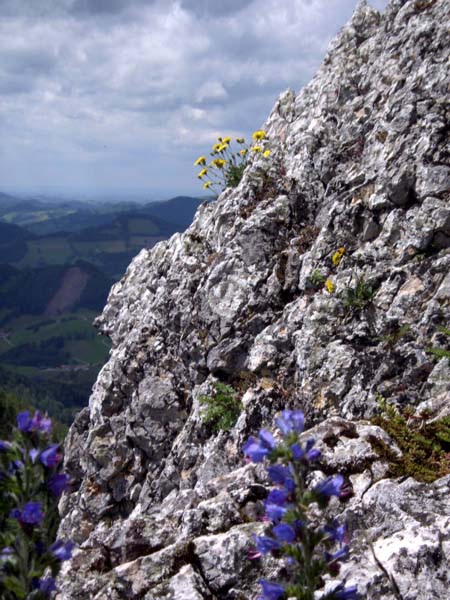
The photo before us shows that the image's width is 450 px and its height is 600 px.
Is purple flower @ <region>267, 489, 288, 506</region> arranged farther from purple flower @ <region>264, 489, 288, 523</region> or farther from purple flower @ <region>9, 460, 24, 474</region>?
purple flower @ <region>9, 460, 24, 474</region>

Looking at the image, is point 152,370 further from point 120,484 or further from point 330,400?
point 330,400

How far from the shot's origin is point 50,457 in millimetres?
3439

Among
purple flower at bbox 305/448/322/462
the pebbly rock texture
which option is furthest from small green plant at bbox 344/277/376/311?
purple flower at bbox 305/448/322/462

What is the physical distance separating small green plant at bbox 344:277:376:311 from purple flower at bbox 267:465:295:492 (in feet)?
23.7

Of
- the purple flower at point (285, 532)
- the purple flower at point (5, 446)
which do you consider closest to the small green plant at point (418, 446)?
the purple flower at point (285, 532)

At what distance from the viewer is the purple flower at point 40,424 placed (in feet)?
11.5

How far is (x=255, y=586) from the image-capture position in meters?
5.08

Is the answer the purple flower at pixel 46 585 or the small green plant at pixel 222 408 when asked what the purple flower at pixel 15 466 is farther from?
the small green plant at pixel 222 408

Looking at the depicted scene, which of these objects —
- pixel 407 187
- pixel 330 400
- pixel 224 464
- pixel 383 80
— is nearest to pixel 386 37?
pixel 383 80

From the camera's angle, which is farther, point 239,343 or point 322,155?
point 322,155

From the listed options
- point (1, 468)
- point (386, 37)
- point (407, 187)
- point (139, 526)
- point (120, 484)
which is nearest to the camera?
point (1, 468)

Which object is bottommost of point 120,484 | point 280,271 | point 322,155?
point 120,484

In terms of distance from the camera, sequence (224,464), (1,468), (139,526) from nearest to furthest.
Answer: (1,468), (139,526), (224,464)

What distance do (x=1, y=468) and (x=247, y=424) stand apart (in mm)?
7027
